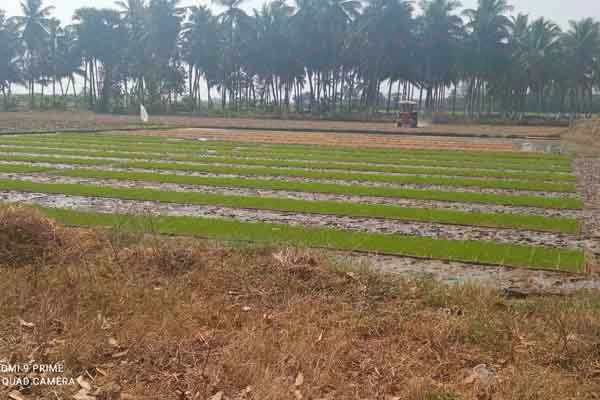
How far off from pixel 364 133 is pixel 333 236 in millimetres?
29115

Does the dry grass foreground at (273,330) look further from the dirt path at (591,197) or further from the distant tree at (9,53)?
the distant tree at (9,53)

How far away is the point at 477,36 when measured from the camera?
5831 centimetres

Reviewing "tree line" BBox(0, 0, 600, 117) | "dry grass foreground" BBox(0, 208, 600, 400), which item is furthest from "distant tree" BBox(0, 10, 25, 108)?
"dry grass foreground" BBox(0, 208, 600, 400)

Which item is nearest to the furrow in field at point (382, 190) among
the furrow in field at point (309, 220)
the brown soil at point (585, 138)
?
the furrow in field at point (309, 220)

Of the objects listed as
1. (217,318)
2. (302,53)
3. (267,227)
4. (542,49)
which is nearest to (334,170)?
(267,227)

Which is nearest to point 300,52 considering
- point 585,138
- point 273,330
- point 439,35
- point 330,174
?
point 439,35

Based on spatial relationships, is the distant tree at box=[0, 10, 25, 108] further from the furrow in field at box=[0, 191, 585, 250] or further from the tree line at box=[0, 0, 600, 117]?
the furrow in field at box=[0, 191, 585, 250]

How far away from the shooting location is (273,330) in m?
4.98

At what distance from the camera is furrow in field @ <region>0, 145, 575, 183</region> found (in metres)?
17.1

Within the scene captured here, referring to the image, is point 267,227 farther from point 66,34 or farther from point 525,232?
point 66,34

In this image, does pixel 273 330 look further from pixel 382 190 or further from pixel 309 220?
pixel 382 190

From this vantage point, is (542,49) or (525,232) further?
(542,49)

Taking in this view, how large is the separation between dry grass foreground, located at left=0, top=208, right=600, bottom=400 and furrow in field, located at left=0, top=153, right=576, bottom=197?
30.2ft

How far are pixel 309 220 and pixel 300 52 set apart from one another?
175 feet
